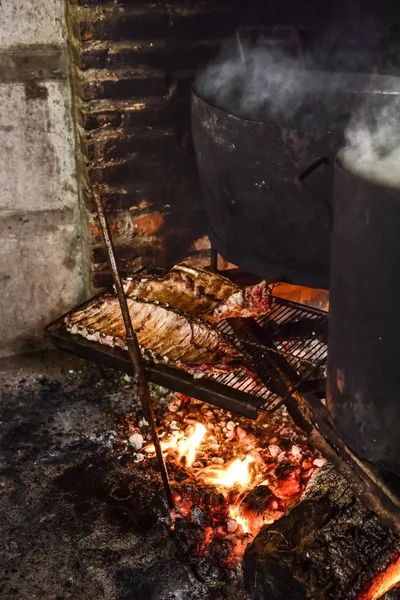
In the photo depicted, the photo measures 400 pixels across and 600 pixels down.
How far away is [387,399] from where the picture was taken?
268 centimetres

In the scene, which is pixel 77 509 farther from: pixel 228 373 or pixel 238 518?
pixel 228 373

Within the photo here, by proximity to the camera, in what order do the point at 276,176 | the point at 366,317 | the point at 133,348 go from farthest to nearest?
the point at 133,348 → the point at 276,176 → the point at 366,317

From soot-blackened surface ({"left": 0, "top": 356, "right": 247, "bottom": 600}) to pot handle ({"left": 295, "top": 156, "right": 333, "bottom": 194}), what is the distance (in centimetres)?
168

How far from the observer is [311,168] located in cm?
310

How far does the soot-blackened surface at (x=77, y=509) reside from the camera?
3219 mm

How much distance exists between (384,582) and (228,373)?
4.01 ft

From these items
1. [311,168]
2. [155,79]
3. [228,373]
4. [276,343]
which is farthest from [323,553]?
[155,79]

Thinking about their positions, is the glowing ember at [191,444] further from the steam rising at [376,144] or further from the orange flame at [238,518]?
the steam rising at [376,144]

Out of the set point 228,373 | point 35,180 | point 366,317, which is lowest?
point 228,373

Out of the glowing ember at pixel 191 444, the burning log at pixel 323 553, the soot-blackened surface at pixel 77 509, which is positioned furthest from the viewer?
the glowing ember at pixel 191 444

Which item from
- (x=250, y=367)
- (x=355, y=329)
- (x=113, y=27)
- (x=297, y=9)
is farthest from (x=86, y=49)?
(x=355, y=329)

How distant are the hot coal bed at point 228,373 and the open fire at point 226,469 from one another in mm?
10

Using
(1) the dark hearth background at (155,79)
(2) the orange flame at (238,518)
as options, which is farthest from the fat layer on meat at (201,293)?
(2) the orange flame at (238,518)

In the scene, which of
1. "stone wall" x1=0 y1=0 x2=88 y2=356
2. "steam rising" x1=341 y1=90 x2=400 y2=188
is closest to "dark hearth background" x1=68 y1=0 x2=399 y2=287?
"stone wall" x1=0 y1=0 x2=88 y2=356
